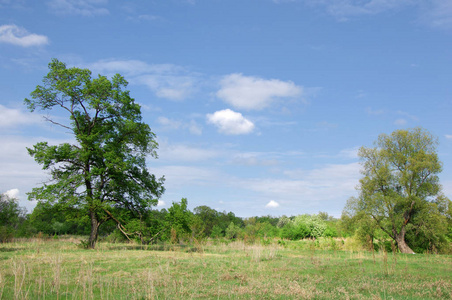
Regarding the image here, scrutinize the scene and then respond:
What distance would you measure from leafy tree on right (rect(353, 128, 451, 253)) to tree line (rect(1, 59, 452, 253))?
0.24 ft

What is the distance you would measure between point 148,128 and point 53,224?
3729 cm

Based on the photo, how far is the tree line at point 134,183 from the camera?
22.2 meters

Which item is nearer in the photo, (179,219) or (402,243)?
(179,219)

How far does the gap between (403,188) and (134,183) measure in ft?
75.3

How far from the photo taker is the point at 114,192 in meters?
24.0

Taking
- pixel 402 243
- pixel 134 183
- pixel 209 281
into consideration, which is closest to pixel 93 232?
pixel 134 183

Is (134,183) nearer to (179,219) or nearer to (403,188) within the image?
(179,219)

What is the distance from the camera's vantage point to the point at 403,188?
28.2 meters

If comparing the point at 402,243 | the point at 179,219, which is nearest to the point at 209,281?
the point at 179,219

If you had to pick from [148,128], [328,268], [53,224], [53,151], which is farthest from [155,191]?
[53,224]

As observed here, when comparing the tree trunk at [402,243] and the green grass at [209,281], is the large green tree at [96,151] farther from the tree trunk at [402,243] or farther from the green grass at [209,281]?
the tree trunk at [402,243]

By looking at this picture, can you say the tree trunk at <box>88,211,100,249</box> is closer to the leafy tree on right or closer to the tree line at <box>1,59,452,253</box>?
the tree line at <box>1,59,452,253</box>

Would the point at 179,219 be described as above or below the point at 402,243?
above

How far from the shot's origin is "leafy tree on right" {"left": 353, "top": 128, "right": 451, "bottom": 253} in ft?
87.5
